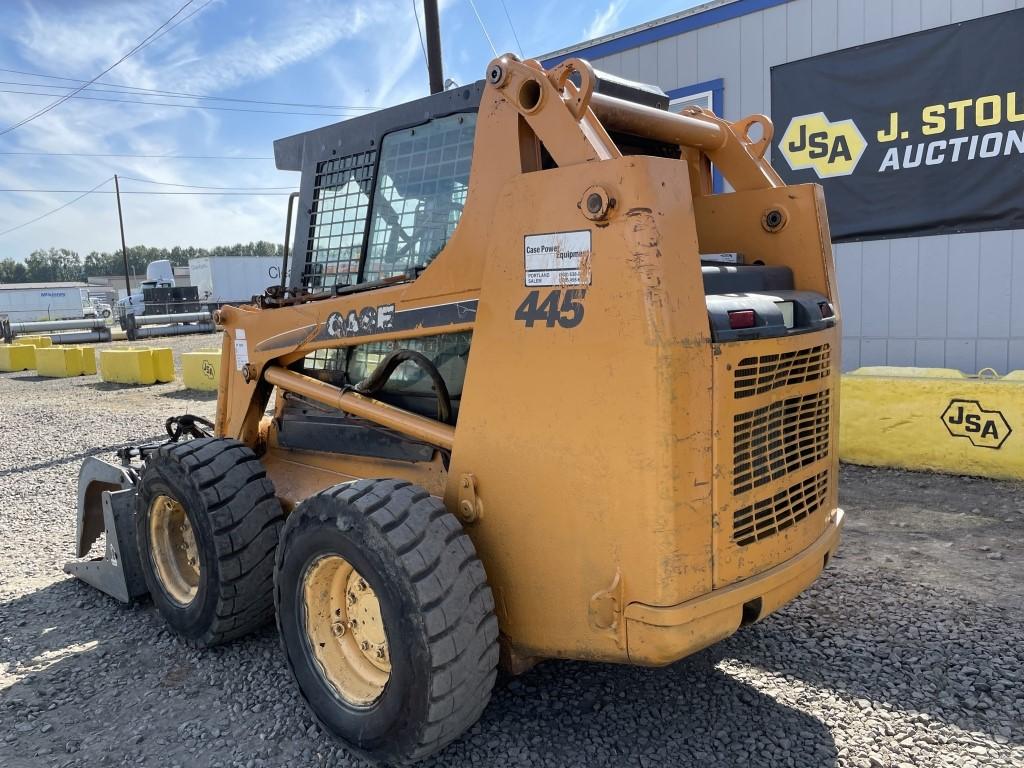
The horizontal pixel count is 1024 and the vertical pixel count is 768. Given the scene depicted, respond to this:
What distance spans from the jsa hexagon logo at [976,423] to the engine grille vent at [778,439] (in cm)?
388

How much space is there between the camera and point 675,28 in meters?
9.30

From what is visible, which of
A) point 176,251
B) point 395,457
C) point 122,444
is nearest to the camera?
point 395,457

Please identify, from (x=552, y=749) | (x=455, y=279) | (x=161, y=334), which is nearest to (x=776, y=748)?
(x=552, y=749)

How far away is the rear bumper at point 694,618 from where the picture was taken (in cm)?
238

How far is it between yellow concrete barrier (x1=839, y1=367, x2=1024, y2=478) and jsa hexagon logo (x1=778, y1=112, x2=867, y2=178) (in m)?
2.64

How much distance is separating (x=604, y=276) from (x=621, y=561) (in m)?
0.89

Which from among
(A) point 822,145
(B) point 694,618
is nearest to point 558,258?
(B) point 694,618

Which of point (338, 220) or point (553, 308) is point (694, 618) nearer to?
point (553, 308)

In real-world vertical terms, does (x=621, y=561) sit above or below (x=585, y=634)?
above

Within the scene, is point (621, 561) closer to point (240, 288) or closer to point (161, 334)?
point (161, 334)

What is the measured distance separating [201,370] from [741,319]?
43.0ft

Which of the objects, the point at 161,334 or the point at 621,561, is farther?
the point at 161,334

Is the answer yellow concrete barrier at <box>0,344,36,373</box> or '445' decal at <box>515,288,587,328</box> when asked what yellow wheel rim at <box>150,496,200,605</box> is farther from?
yellow concrete barrier at <box>0,344,36,373</box>

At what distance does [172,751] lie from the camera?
9.86 feet
